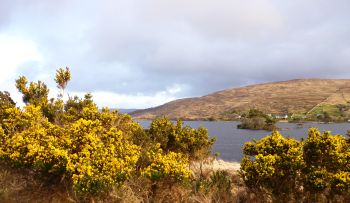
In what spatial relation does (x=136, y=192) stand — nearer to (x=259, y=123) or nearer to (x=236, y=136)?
(x=236, y=136)

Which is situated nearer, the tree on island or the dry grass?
the dry grass

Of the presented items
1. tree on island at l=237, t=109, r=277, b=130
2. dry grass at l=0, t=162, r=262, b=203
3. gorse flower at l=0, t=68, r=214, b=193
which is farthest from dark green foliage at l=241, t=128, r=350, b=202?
tree on island at l=237, t=109, r=277, b=130

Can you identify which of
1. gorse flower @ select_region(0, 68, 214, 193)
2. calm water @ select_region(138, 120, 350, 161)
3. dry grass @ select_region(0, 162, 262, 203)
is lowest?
calm water @ select_region(138, 120, 350, 161)

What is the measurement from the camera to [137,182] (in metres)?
16.8

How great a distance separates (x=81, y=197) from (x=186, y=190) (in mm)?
4863

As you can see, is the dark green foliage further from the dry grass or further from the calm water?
the calm water

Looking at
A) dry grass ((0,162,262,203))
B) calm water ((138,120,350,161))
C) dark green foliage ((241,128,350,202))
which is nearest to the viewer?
dark green foliage ((241,128,350,202))

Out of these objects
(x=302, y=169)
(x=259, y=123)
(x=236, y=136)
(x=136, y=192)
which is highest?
(x=259, y=123)

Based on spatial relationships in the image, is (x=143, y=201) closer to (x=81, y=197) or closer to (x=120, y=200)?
(x=120, y=200)

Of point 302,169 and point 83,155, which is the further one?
point 302,169

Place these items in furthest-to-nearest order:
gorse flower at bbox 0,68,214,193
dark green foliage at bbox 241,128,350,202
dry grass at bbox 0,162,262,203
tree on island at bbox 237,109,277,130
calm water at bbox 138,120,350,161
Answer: tree on island at bbox 237,109,277,130 → calm water at bbox 138,120,350,161 → dry grass at bbox 0,162,262,203 → dark green foliage at bbox 241,128,350,202 → gorse flower at bbox 0,68,214,193

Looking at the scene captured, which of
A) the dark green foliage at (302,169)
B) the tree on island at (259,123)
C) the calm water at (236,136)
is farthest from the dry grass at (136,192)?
the tree on island at (259,123)

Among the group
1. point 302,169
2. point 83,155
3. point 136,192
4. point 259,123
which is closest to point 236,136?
point 259,123

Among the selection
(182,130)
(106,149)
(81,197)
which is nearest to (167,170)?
(106,149)
